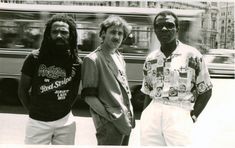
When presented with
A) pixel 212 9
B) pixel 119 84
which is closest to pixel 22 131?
pixel 119 84

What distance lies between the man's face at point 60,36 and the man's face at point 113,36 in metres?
0.19

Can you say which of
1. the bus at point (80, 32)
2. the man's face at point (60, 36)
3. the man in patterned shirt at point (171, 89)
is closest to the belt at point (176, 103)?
the man in patterned shirt at point (171, 89)

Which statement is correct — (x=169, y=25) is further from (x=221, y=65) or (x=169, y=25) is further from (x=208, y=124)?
(x=208, y=124)

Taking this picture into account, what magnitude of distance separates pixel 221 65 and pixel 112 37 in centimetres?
82

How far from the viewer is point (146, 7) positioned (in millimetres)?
1893

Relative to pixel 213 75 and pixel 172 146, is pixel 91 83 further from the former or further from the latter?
pixel 213 75

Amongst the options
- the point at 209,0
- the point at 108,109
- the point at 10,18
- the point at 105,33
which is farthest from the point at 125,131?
the point at 10,18

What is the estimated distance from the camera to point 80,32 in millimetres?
2123

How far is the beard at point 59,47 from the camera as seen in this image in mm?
1440

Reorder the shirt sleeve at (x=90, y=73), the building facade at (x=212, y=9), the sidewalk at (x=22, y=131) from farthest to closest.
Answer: the building facade at (x=212, y=9), the sidewalk at (x=22, y=131), the shirt sleeve at (x=90, y=73)

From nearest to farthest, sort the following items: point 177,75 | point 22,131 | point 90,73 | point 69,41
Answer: point 90,73
point 69,41
point 177,75
point 22,131

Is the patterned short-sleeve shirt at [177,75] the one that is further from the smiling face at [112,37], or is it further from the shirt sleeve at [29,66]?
the shirt sleeve at [29,66]

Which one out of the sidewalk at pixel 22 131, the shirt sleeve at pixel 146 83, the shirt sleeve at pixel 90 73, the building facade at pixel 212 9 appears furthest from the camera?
the building facade at pixel 212 9

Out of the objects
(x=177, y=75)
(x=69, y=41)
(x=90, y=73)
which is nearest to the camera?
(x=90, y=73)
